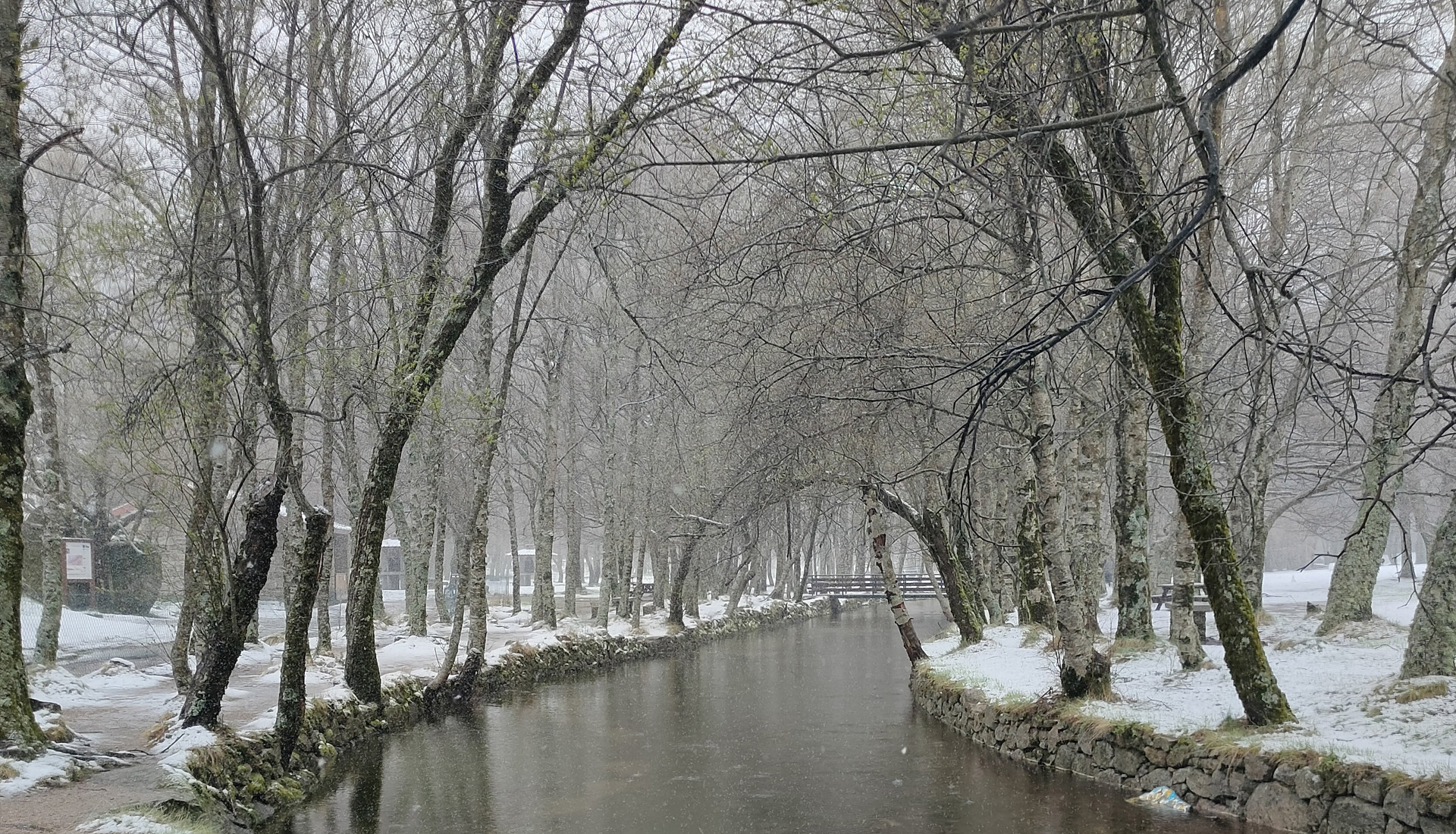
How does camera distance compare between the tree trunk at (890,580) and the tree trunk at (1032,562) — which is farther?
the tree trunk at (890,580)

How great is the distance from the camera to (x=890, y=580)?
19219 mm

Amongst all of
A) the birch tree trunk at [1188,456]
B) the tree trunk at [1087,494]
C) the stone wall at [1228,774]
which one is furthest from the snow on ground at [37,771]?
the tree trunk at [1087,494]

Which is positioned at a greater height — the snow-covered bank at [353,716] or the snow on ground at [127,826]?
the snow on ground at [127,826]

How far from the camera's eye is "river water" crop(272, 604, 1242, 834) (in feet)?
29.9

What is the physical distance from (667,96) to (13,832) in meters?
5.67

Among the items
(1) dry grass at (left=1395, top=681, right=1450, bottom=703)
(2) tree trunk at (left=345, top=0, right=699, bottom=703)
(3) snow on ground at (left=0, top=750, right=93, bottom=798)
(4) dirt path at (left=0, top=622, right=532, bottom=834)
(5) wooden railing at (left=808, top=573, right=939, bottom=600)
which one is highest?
(2) tree trunk at (left=345, top=0, right=699, bottom=703)

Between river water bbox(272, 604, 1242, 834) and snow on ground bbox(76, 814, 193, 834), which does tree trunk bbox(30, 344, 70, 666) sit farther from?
snow on ground bbox(76, 814, 193, 834)

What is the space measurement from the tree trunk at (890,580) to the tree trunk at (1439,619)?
31.7 ft

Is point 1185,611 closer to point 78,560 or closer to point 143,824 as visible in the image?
point 143,824

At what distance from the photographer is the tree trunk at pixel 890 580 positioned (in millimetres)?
18375

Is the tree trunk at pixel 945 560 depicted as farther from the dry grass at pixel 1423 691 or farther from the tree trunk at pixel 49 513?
the tree trunk at pixel 49 513

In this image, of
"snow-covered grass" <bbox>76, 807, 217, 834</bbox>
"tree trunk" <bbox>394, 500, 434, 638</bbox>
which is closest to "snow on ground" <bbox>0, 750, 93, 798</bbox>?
"snow-covered grass" <bbox>76, 807, 217, 834</bbox>

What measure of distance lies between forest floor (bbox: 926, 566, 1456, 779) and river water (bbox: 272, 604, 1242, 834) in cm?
90

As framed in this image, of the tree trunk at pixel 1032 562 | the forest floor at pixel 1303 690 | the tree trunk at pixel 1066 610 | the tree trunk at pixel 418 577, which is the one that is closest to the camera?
the forest floor at pixel 1303 690
